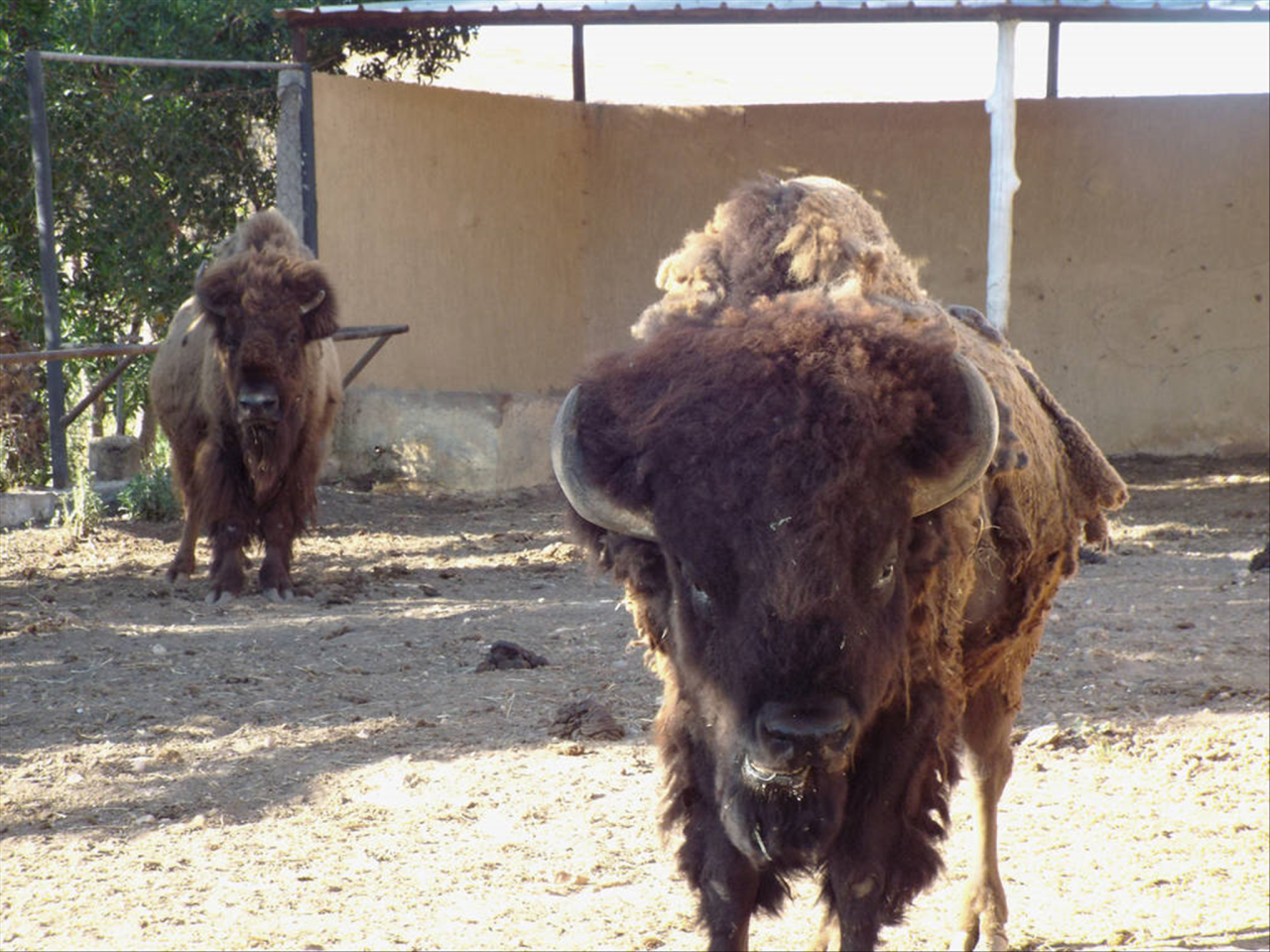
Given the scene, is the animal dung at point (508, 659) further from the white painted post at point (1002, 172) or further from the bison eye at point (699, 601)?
the white painted post at point (1002, 172)

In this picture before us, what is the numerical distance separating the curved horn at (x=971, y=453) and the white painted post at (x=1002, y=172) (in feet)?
23.2

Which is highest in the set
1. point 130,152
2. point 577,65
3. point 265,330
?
point 577,65

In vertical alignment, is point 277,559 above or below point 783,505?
below

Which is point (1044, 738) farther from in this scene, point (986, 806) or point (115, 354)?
point (115, 354)

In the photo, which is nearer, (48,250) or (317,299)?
(317,299)

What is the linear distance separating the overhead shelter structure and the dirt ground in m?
3.00

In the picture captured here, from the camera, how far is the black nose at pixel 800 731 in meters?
2.66

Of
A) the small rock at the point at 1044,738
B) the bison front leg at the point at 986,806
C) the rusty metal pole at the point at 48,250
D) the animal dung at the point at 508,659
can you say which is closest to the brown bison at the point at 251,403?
the rusty metal pole at the point at 48,250

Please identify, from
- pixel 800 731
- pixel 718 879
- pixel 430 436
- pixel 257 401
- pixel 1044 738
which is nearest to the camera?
pixel 800 731

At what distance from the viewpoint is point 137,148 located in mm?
10609

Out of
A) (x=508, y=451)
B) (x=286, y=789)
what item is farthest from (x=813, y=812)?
(x=508, y=451)

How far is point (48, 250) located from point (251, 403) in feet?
8.40

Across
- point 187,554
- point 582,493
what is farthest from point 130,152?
point 582,493

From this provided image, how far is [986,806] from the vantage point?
4.23m
